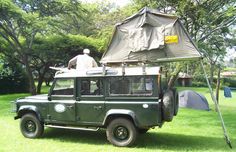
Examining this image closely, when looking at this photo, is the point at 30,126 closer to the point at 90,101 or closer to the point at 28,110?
the point at 28,110

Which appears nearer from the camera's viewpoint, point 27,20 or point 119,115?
point 119,115

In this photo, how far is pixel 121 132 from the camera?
8031mm

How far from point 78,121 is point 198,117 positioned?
6380 mm

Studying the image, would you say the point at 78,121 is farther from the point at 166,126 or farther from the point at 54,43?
the point at 54,43

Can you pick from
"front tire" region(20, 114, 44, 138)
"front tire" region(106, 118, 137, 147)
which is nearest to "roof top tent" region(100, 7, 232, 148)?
"front tire" region(106, 118, 137, 147)

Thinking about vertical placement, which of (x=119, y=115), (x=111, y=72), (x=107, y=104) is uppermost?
(x=111, y=72)

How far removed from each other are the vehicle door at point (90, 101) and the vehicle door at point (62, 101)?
0.19 meters

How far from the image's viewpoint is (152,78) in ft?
25.2

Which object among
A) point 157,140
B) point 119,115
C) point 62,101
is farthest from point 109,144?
point 62,101

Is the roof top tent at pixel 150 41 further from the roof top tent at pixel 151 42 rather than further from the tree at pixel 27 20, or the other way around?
the tree at pixel 27 20

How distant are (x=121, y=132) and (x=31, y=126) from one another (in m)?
2.52

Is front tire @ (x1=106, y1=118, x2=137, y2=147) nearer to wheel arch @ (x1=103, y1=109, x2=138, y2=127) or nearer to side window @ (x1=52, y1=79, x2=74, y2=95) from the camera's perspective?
wheel arch @ (x1=103, y1=109, x2=138, y2=127)

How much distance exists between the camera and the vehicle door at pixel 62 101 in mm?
8406

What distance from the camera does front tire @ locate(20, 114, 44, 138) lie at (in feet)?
29.0
